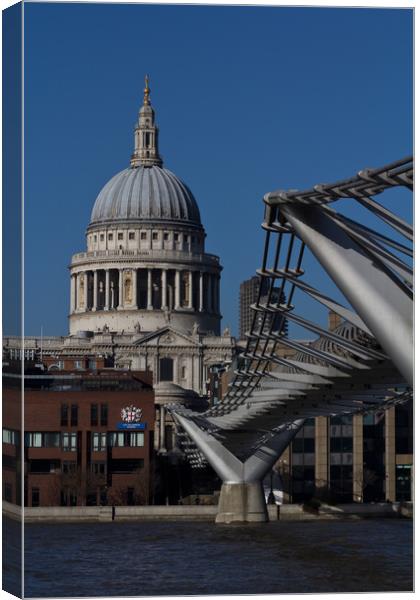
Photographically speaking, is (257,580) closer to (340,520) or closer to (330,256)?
→ (330,256)

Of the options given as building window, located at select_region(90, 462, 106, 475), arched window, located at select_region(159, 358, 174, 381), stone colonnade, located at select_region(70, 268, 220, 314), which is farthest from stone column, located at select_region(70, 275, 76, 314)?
building window, located at select_region(90, 462, 106, 475)

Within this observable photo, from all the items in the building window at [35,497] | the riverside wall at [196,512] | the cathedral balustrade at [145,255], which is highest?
the cathedral balustrade at [145,255]

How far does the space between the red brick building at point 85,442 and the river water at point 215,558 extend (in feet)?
19.3

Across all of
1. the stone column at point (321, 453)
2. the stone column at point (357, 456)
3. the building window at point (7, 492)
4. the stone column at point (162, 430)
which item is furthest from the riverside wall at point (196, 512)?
the building window at point (7, 492)

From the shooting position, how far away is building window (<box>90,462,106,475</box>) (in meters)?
68.5

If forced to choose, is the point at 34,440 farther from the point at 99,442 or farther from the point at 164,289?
the point at 164,289

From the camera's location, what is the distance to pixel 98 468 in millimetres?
69062

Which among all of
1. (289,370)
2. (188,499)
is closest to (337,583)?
(289,370)

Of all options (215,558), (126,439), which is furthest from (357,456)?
(215,558)

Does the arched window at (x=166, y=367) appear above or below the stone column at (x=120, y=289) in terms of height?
below

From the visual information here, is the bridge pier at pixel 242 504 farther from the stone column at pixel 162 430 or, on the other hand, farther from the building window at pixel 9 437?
the stone column at pixel 162 430

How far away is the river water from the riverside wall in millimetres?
1455

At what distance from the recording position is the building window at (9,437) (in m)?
20.1

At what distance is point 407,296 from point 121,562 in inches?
944
